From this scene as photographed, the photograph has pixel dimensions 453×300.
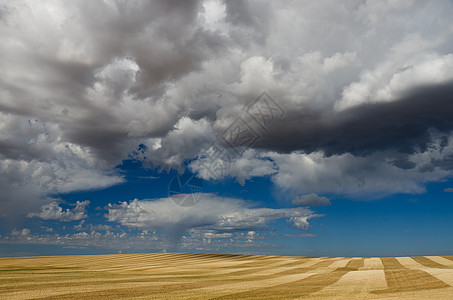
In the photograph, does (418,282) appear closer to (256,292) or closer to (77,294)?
(256,292)

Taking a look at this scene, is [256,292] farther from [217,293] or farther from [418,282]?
[418,282]

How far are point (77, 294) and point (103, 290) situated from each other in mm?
2466

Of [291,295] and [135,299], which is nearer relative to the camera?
[135,299]

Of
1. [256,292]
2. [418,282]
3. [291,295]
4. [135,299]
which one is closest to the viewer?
[135,299]

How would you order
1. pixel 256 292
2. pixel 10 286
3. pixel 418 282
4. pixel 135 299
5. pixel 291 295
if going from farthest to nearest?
1. pixel 418 282
2. pixel 10 286
3. pixel 256 292
4. pixel 291 295
5. pixel 135 299

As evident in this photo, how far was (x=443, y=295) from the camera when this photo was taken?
23328 mm

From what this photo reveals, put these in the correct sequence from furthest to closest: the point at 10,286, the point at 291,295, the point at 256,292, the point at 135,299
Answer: the point at 10,286
the point at 256,292
the point at 291,295
the point at 135,299

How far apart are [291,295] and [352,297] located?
14.0ft

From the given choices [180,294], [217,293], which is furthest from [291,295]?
[180,294]

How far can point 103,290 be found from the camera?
26375 millimetres

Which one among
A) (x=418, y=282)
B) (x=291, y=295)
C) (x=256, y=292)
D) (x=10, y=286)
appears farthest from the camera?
(x=418, y=282)

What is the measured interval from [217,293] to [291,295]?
18.4 ft

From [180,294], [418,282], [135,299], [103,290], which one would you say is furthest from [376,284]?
[103,290]

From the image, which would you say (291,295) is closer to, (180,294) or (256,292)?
(256,292)
